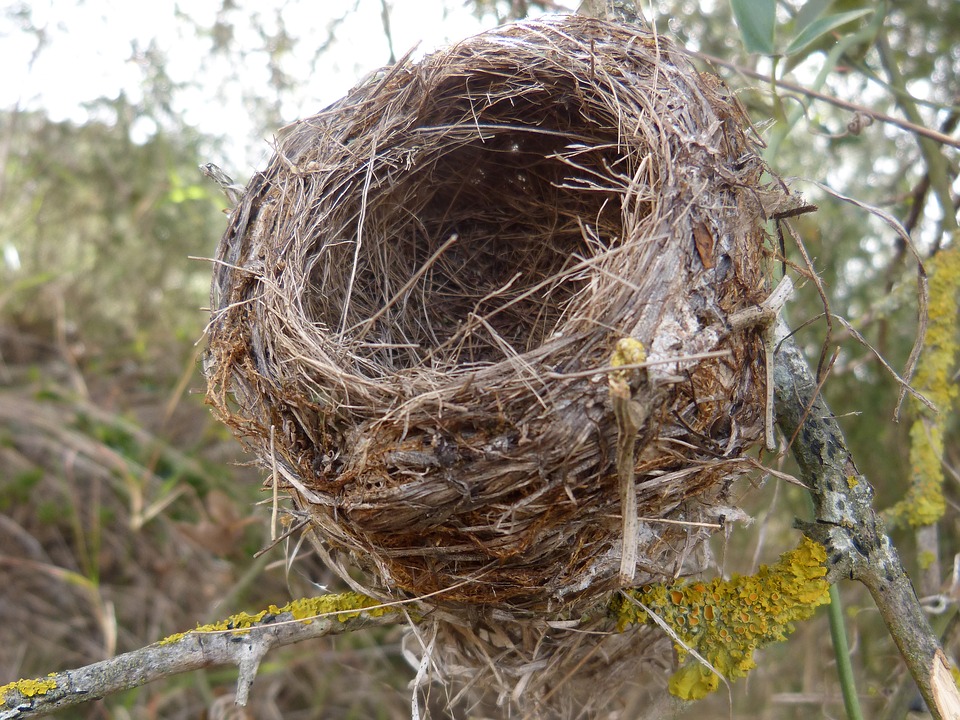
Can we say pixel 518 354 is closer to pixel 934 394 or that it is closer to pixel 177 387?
pixel 934 394

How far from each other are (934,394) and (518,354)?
810 millimetres

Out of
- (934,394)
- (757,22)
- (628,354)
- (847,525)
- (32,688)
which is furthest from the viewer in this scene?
(934,394)

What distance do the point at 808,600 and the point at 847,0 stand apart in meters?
1.20

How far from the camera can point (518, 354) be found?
1.10m

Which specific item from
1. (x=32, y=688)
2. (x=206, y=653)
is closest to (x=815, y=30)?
(x=206, y=653)

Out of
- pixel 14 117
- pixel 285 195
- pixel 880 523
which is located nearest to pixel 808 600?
pixel 880 523

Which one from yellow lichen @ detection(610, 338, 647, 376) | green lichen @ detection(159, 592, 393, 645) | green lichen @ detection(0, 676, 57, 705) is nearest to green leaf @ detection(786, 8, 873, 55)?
yellow lichen @ detection(610, 338, 647, 376)

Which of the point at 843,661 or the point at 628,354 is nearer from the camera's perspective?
the point at 628,354

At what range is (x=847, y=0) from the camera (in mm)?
1504

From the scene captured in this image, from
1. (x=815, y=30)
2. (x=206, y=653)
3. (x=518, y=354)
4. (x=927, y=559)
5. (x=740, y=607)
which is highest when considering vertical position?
(x=815, y=30)

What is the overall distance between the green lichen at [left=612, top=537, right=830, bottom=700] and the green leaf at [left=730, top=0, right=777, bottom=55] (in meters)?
0.79

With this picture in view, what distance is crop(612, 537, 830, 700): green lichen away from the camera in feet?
3.35

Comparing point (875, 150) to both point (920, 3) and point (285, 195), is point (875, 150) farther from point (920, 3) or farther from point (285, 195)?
point (285, 195)

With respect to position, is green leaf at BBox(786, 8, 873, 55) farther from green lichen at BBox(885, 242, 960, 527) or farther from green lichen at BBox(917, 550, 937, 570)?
green lichen at BBox(917, 550, 937, 570)
